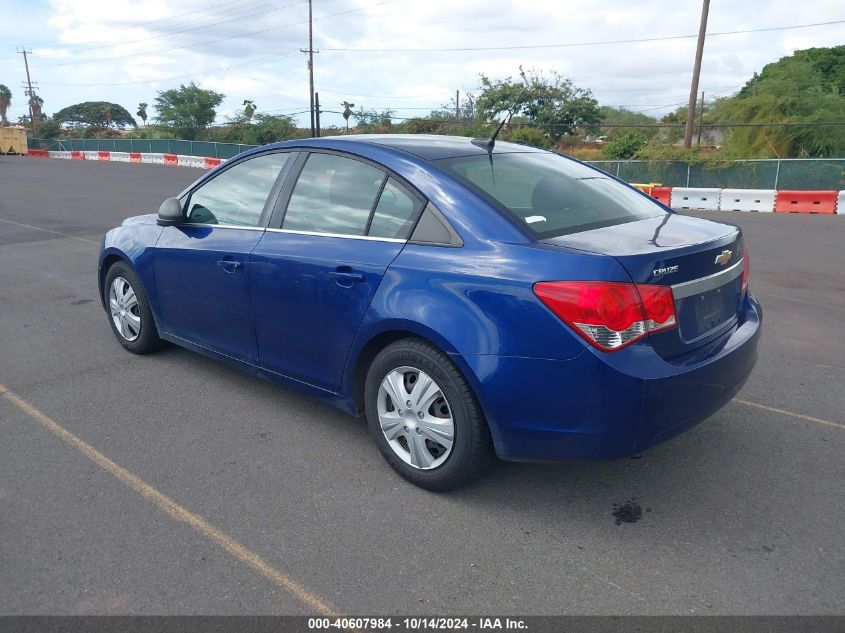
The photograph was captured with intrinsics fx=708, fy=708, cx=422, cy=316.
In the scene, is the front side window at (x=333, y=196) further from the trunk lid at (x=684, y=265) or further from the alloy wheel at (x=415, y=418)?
the trunk lid at (x=684, y=265)

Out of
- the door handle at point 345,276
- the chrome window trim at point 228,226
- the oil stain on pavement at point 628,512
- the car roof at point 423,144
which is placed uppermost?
the car roof at point 423,144

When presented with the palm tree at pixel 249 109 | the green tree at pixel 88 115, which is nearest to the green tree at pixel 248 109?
the palm tree at pixel 249 109

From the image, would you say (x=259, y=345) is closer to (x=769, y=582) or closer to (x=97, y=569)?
(x=97, y=569)

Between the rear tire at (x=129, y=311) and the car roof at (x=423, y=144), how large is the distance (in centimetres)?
172

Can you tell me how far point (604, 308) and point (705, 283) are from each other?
0.65m

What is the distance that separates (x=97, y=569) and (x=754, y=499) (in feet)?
9.45

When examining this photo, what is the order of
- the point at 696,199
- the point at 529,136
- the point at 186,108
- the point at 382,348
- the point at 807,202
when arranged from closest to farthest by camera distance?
the point at 382,348 < the point at 807,202 < the point at 696,199 < the point at 529,136 < the point at 186,108

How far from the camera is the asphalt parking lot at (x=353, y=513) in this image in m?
2.65

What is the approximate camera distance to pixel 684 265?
9.78 feet

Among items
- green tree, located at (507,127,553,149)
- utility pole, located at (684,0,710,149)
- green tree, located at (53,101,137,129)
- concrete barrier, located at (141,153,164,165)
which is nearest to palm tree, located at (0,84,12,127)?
green tree, located at (53,101,137,129)

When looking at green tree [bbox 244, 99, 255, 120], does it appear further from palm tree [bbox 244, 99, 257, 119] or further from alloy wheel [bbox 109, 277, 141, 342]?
alloy wheel [bbox 109, 277, 141, 342]

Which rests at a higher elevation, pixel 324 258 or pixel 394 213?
pixel 394 213

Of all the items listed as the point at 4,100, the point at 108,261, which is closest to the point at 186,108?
the point at 108,261

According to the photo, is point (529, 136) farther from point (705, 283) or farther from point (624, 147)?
point (705, 283)
